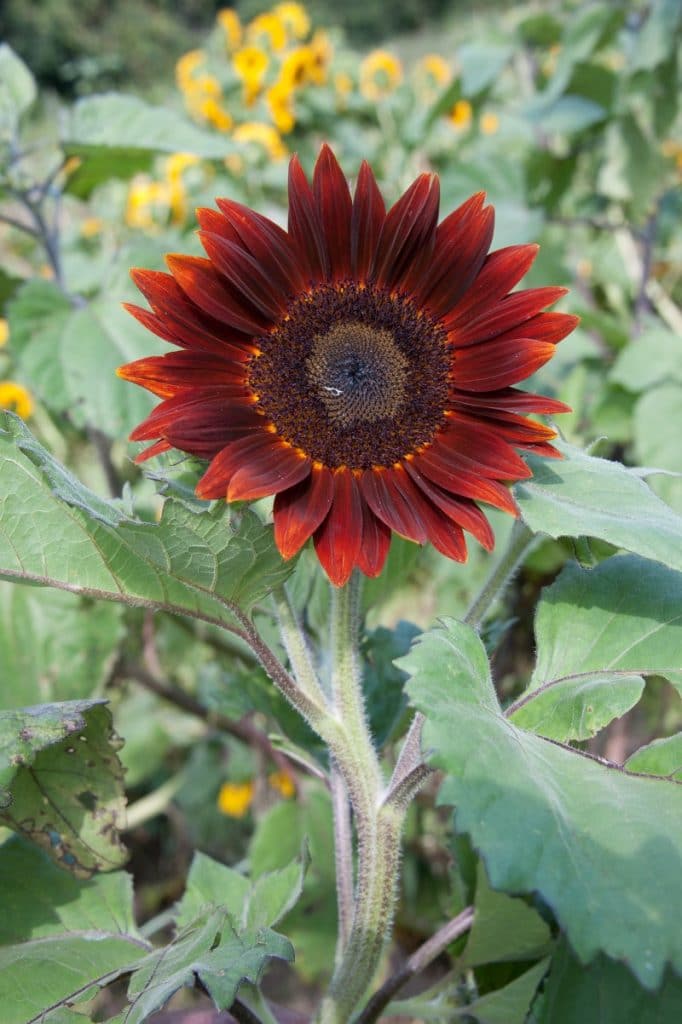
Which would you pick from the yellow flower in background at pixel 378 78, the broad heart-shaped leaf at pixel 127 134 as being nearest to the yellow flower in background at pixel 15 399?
the broad heart-shaped leaf at pixel 127 134

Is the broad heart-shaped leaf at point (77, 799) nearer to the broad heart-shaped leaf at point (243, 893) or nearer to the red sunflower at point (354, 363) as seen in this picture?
the broad heart-shaped leaf at point (243, 893)

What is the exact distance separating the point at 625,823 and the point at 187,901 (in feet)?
1.56

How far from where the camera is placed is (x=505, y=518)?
1.24 meters

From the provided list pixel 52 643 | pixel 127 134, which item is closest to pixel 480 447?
pixel 52 643

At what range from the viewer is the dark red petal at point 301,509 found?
66 cm

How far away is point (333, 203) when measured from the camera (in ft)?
2.48

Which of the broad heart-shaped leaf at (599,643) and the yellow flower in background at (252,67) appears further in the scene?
the yellow flower in background at (252,67)

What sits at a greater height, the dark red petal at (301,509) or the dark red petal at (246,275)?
the dark red petal at (246,275)

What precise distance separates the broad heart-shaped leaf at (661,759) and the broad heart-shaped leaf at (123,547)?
279 mm

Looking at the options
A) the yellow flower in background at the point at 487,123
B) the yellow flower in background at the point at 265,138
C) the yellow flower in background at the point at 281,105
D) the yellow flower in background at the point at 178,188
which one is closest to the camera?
the yellow flower in background at the point at 178,188

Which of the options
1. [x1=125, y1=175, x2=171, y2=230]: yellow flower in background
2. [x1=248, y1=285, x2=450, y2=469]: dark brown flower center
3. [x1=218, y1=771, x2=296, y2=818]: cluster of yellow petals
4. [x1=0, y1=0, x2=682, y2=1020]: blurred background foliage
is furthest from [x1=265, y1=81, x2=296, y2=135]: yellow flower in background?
[x1=248, y1=285, x2=450, y2=469]: dark brown flower center

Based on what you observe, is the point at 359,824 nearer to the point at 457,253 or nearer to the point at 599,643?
the point at 599,643

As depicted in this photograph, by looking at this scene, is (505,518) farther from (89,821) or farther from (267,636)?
(89,821)

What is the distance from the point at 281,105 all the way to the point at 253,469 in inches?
102
